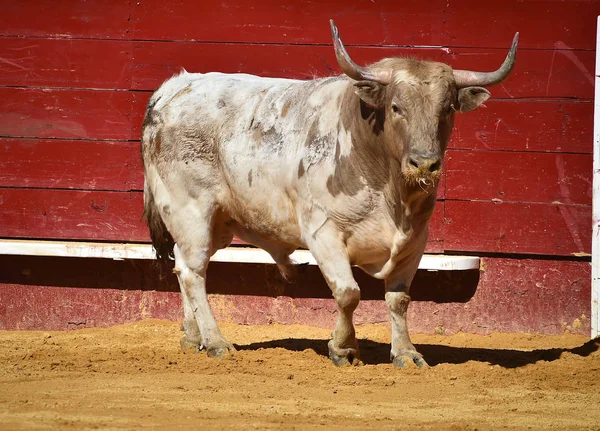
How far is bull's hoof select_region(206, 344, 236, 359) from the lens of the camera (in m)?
6.85

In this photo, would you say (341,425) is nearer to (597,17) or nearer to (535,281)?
(535,281)

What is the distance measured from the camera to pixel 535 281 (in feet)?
27.7

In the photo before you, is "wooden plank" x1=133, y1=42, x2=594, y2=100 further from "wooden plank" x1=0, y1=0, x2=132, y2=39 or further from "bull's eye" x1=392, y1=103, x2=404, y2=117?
"bull's eye" x1=392, y1=103, x2=404, y2=117

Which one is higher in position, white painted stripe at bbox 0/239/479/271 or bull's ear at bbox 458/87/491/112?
bull's ear at bbox 458/87/491/112

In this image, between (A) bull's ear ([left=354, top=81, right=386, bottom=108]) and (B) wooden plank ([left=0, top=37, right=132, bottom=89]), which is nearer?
(A) bull's ear ([left=354, top=81, right=386, bottom=108])

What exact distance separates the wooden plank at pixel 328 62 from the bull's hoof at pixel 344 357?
8.58 ft

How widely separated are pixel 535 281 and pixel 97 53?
382 cm

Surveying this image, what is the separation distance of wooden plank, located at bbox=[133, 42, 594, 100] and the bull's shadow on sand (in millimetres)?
1941

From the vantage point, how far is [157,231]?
7734 millimetres

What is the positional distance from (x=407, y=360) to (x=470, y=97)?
159cm

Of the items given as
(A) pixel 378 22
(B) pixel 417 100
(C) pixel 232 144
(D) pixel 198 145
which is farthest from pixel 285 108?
(A) pixel 378 22

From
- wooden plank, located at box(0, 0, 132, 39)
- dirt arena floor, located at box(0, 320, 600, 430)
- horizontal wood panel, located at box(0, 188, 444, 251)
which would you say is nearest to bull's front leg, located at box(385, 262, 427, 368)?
dirt arena floor, located at box(0, 320, 600, 430)

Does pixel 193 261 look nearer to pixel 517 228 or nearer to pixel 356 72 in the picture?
pixel 356 72

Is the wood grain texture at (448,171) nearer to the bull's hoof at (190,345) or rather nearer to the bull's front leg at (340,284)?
the bull's hoof at (190,345)
